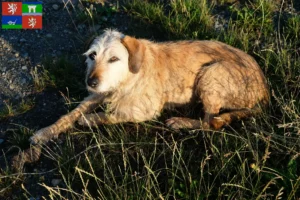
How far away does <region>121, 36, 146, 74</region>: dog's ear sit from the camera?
4.55 m

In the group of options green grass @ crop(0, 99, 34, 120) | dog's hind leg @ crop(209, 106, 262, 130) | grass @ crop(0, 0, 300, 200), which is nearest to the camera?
grass @ crop(0, 0, 300, 200)

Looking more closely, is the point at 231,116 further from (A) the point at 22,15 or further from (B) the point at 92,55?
(A) the point at 22,15

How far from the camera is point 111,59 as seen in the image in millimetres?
4535

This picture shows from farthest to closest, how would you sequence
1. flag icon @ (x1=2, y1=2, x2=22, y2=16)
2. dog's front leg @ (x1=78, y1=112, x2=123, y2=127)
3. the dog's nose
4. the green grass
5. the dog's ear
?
flag icon @ (x1=2, y1=2, x2=22, y2=16), the green grass, dog's front leg @ (x1=78, y1=112, x2=123, y2=127), the dog's ear, the dog's nose

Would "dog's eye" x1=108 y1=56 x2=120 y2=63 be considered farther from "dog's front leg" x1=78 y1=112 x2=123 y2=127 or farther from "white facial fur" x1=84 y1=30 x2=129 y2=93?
"dog's front leg" x1=78 y1=112 x2=123 y2=127

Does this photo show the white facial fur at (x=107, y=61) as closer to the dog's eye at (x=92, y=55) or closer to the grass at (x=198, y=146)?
the dog's eye at (x=92, y=55)

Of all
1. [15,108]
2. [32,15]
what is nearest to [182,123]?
[15,108]

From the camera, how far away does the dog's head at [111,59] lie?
177 inches

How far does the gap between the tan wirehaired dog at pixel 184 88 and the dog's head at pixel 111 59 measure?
0.32 feet

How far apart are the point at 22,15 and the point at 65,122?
2.83 metres

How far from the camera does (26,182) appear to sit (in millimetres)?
4500

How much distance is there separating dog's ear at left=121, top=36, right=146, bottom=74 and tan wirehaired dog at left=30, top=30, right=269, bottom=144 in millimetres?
107

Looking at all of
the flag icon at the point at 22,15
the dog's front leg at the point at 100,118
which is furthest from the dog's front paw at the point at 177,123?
the flag icon at the point at 22,15

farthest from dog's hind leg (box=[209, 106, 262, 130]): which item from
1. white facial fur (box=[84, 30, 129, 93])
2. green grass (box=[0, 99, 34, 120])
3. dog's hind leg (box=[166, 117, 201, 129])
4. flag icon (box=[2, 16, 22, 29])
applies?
flag icon (box=[2, 16, 22, 29])
